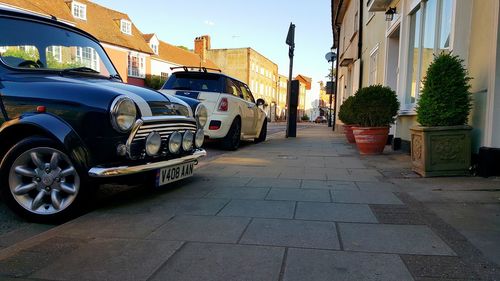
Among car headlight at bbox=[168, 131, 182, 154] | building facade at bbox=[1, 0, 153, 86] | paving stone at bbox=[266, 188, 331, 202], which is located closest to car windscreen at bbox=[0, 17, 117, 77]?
car headlight at bbox=[168, 131, 182, 154]

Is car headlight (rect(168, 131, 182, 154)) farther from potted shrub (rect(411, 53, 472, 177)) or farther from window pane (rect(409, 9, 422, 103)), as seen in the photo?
window pane (rect(409, 9, 422, 103))

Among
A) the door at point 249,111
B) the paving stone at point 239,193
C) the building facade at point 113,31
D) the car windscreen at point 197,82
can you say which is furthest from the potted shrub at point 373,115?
the building facade at point 113,31

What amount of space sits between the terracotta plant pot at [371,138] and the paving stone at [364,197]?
3.66 metres

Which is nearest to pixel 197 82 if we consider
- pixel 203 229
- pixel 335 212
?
pixel 335 212

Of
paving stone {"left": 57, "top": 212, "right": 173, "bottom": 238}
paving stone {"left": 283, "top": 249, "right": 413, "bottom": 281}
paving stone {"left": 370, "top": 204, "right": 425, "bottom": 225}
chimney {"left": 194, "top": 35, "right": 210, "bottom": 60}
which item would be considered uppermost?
chimney {"left": 194, "top": 35, "right": 210, "bottom": 60}

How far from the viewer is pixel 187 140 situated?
4.53 meters

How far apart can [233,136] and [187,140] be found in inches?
185

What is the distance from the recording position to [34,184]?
3566mm

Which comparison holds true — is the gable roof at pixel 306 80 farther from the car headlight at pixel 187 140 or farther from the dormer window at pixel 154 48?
the car headlight at pixel 187 140

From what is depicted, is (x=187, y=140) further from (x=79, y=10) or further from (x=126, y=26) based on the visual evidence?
(x=126, y=26)

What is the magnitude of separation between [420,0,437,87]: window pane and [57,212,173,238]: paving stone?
6.04m

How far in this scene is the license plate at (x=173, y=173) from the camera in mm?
4066

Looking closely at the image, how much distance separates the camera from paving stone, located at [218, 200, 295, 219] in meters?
3.65

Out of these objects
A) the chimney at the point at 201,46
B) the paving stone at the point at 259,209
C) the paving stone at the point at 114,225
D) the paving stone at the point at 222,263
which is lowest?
the paving stone at the point at 114,225
